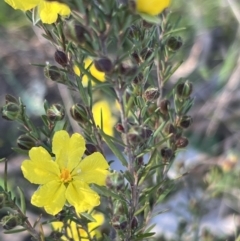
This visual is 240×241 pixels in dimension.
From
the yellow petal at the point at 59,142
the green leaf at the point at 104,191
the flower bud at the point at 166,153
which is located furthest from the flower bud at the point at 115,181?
the flower bud at the point at 166,153

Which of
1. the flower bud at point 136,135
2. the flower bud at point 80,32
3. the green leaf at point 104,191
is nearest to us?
the flower bud at point 80,32

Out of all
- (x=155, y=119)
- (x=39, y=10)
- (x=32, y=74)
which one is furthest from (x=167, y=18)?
(x=32, y=74)

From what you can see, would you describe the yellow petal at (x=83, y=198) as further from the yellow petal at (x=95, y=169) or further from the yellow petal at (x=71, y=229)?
the yellow petal at (x=71, y=229)

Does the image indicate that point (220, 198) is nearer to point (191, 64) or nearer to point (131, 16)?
point (191, 64)

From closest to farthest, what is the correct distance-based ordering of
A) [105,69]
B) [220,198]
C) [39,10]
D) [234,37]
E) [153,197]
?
1. [105,69]
2. [39,10]
3. [153,197]
4. [220,198]
5. [234,37]

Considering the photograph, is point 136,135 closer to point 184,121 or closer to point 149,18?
point 149,18

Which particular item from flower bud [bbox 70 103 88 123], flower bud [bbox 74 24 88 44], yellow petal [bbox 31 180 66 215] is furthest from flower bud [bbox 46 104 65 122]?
flower bud [bbox 74 24 88 44]

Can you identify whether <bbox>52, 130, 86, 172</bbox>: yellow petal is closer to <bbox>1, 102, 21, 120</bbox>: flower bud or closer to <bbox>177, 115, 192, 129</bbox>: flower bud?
<bbox>1, 102, 21, 120</bbox>: flower bud
